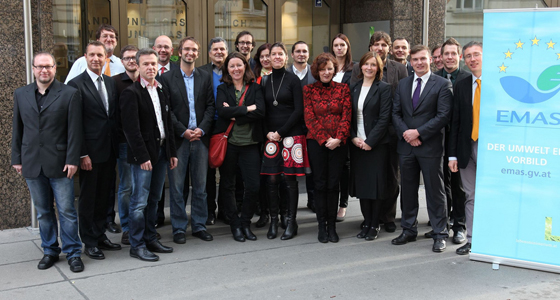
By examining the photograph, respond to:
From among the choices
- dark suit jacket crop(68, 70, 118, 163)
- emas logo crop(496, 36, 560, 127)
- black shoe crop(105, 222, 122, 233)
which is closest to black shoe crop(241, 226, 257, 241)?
black shoe crop(105, 222, 122, 233)

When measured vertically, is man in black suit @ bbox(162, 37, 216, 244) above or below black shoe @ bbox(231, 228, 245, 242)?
above

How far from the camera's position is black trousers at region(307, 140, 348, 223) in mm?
5730

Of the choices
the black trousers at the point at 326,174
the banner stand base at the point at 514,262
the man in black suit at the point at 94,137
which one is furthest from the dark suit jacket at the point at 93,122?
the banner stand base at the point at 514,262

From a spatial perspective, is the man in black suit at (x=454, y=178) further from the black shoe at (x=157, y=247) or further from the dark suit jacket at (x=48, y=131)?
the dark suit jacket at (x=48, y=131)

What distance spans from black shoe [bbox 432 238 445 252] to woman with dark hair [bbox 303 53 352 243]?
99 cm

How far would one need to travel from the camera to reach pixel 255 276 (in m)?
4.77

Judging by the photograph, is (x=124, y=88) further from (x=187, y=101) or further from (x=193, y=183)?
(x=193, y=183)

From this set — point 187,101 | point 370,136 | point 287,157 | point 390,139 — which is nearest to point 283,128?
point 287,157

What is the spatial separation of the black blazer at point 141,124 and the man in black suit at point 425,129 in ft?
7.64

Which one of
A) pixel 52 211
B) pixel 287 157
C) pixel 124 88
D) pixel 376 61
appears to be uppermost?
pixel 376 61

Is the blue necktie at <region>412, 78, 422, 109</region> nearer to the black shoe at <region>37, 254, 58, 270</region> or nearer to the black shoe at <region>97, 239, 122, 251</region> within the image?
the black shoe at <region>97, 239, 122, 251</region>

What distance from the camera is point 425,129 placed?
5406mm

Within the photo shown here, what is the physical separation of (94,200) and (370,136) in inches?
108

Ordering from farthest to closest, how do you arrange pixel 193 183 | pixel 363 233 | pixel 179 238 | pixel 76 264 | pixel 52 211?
pixel 363 233 < pixel 193 183 < pixel 179 238 < pixel 52 211 < pixel 76 264
